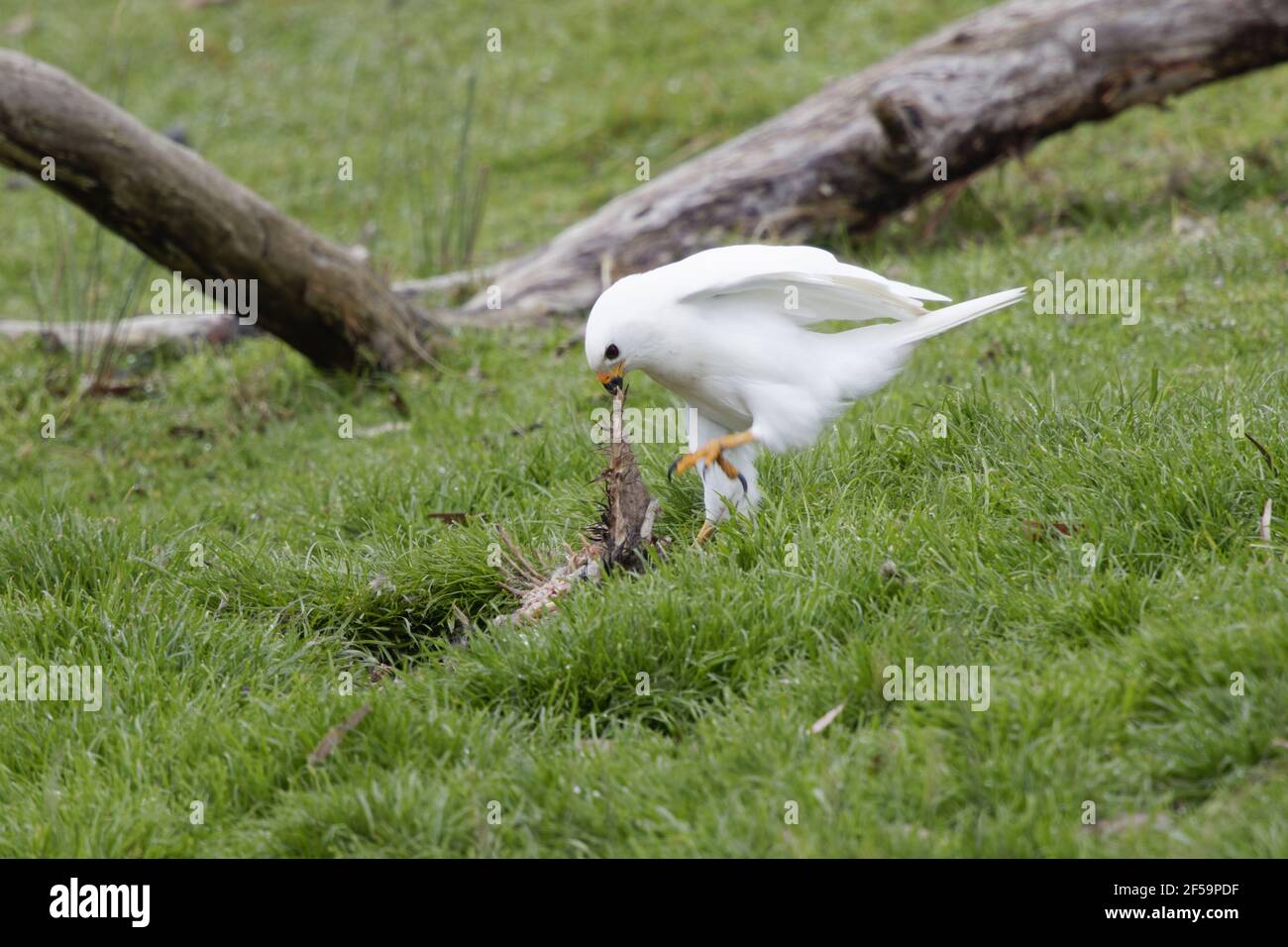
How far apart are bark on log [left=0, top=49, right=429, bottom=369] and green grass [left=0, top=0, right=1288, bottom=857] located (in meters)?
0.36

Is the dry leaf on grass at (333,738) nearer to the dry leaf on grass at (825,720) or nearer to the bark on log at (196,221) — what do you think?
the dry leaf on grass at (825,720)

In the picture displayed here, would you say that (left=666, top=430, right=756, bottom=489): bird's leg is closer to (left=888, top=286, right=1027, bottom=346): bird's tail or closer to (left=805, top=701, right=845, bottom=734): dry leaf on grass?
(left=888, top=286, right=1027, bottom=346): bird's tail

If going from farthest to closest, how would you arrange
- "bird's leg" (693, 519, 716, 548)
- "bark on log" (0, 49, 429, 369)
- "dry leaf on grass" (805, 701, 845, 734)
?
"bark on log" (0, 49, 429, 369) → "bird's leg" (693, 519, 716, 548) → "dry leaf on grass" (805, 701, 845, 734)

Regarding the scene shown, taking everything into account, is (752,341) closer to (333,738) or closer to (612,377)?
(612,377)

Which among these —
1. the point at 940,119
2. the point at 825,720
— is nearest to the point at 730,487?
the point at 825,720

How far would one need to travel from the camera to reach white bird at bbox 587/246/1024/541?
3.95m

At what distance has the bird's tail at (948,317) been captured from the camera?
13.4ft

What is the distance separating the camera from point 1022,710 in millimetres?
2986

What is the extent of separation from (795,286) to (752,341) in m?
0.29

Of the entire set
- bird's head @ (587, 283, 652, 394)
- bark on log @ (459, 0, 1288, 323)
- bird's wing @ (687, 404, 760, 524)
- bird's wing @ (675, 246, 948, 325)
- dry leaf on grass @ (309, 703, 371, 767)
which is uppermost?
bark on log @ (459, 0, 1288, 323)

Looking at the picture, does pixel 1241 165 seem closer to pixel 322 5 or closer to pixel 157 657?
pixel 157 657

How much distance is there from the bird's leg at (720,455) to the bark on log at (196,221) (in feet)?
11.0

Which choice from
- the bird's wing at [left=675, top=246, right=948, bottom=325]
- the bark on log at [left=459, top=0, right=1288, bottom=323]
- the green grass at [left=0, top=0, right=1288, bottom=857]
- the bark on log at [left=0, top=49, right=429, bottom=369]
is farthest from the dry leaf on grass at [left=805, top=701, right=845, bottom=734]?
the bark on log at [left=459, top=0, right=1288, bottom=323]
